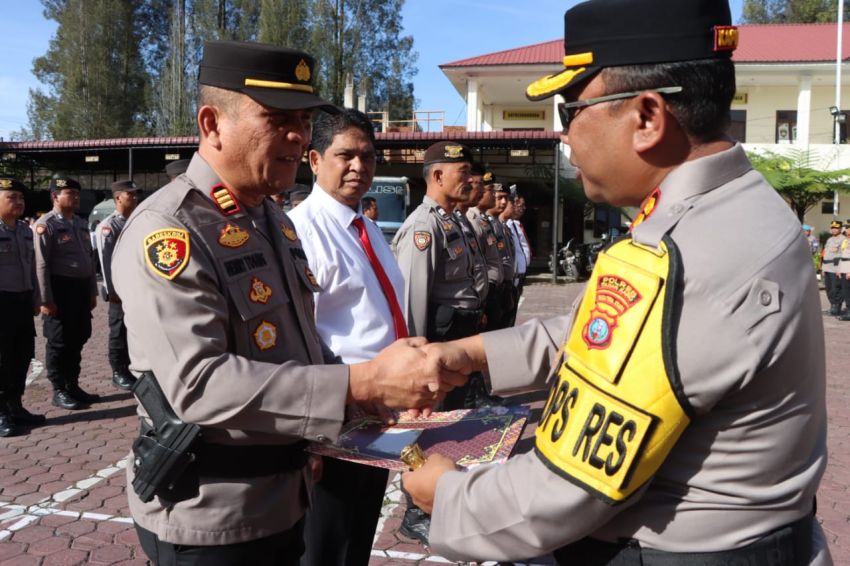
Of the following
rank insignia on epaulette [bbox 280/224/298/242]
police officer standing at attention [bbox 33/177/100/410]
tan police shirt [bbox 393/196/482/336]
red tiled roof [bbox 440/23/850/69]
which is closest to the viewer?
rank insignia on epaulette [bbox 280/224/298/242]

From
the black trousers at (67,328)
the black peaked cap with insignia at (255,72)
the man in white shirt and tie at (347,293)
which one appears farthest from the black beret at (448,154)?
the black trousers at (67,328)

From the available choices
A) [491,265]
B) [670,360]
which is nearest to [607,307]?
[670,360]

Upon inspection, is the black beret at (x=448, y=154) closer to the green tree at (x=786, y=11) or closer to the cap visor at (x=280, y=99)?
the cap visor at (x=280, y=99)

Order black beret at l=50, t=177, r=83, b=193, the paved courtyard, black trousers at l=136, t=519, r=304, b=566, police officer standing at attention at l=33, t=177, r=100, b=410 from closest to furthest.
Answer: black trousers at l=136, t=519, r=304, b=566, the paved courtyard, police officer standing at attention at l=33, t=177, r=100, b=410, black beret at l=50, t=177, r=83, b=193

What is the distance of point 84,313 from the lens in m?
7.34

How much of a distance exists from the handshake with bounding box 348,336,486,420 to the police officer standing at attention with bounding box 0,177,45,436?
5.41 meters

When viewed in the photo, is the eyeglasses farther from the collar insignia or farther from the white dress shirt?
the white dress shirt

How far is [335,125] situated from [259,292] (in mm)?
1581

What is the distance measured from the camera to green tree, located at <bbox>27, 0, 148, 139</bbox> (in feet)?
132

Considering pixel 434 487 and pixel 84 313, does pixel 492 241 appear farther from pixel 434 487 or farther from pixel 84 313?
pixel 434 487

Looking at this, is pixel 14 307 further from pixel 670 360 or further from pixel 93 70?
pixel 93 70

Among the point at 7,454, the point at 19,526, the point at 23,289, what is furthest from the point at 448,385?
the point at 23,289

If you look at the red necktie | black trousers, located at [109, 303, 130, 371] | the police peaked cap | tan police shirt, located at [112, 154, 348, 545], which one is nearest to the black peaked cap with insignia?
tan police shirt, located at [112, 154, 348, 545]

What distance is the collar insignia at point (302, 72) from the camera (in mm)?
2019
